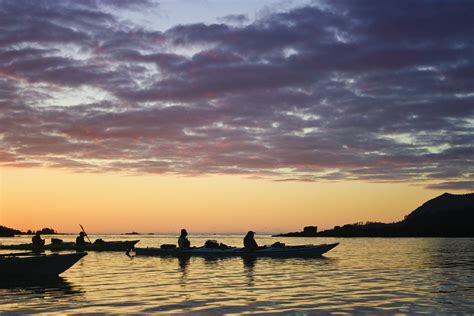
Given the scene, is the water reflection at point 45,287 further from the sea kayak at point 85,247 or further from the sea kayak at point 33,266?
the sea kayak at point 85,247

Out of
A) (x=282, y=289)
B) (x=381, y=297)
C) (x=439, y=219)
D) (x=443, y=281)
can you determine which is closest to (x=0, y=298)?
(x=282, y=289)

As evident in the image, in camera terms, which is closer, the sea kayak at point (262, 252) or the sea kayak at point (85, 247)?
the sea kayak at point (262, 252)

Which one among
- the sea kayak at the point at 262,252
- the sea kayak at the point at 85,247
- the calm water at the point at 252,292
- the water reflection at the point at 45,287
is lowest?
the calm water at the point at 252,292

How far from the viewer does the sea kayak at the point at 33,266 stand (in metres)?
30.1

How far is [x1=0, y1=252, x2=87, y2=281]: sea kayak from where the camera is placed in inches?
1185

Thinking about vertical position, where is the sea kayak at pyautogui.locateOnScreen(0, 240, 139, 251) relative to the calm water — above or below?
above

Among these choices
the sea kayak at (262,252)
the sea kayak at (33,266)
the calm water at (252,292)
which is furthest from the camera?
the sea kayak at (262,252)

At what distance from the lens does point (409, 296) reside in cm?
2202

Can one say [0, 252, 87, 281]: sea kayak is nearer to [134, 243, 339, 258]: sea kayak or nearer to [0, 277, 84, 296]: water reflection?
[0, 277, 84, 296]: water reflection

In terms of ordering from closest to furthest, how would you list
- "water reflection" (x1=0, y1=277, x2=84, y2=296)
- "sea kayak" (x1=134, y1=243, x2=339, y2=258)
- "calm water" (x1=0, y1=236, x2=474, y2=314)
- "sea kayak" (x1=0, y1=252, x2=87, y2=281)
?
"calm water" (x1=0, y1=236, x2=474, y2=314) → "water reflection" (x1=0, y1=277, x2=84, y2=296) → "sea kayak" (x1=0, y1=252, x2=87, y2=281) → "sea kayak" (x1=134, y1=243, x2=339, y2=258)

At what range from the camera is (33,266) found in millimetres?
31031

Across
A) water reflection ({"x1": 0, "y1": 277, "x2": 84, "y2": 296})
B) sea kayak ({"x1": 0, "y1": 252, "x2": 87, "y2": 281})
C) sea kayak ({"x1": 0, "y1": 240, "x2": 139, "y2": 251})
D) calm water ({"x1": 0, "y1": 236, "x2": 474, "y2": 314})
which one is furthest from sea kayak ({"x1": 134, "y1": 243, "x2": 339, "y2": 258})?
water reflection ({"x1": 0, "y1": 277, "x2": 84, "y2": 296})

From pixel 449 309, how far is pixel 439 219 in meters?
184

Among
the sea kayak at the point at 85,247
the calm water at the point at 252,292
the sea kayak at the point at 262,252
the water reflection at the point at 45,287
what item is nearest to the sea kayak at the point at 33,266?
the water reflection at the point at 45,287
